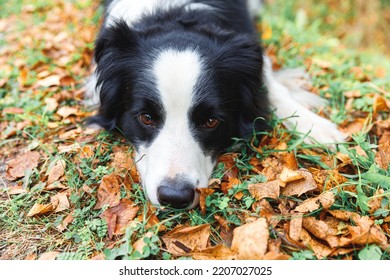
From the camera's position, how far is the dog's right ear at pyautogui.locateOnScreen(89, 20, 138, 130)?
2941 millimetres

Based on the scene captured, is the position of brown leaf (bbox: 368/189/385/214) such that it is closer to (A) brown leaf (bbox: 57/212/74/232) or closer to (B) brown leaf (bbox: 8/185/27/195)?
(A) brown leaf (bbox: 57/212/74/232)

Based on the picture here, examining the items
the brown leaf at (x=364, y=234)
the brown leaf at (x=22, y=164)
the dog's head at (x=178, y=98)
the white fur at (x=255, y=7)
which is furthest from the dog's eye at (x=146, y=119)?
the white fur at (x=255, y=7)

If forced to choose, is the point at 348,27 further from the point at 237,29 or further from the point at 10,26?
the point at 10,26

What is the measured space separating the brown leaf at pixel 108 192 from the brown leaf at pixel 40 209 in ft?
0.94

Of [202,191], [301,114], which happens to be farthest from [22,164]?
[301,114]

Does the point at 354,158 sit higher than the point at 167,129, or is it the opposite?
the point at 167,129

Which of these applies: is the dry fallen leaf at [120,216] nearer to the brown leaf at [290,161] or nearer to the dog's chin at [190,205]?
the dog's chin at [190,205]

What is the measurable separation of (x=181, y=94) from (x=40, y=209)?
113 centimetres

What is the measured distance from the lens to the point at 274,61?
4.53m

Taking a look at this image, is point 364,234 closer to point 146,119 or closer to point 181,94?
point 181,94

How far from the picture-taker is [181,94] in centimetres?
262

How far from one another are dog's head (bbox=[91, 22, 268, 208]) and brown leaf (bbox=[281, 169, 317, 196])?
518mm
